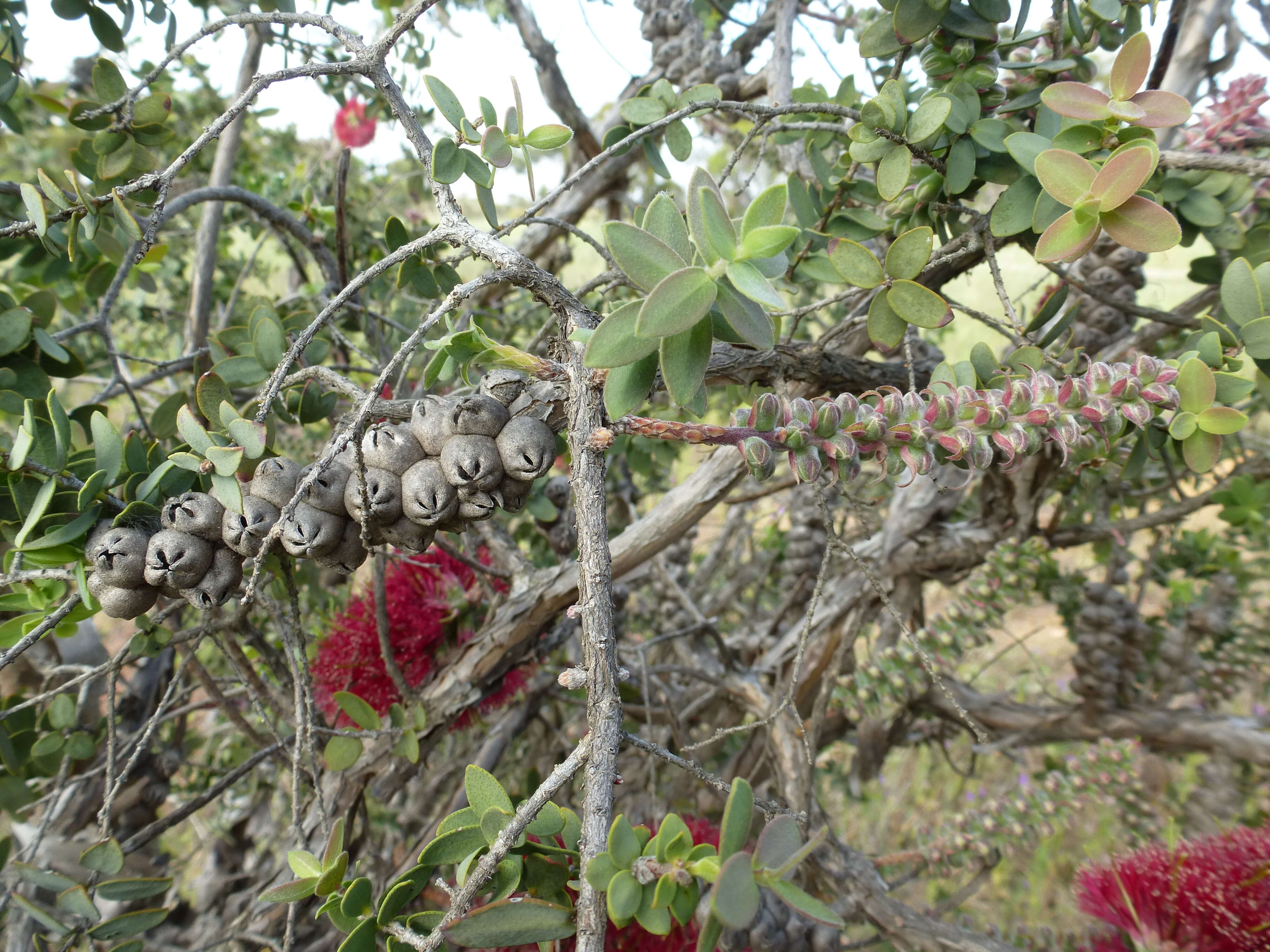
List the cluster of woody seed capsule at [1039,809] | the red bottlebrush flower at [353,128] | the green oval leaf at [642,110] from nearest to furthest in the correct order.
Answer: the green oval leaf at [642,110], the cluster of woody seed capsule at [1039,809], the red bottlebrush flower at [353,128]

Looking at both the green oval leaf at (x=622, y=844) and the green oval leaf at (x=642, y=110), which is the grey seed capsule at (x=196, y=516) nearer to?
the green oval leaf at (x=622, y=844)

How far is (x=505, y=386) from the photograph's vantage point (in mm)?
422

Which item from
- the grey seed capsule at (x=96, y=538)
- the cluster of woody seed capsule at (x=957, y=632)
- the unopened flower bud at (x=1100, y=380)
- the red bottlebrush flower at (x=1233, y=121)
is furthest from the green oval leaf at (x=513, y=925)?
the red bottlebrush flower at (x=1233, y=121)

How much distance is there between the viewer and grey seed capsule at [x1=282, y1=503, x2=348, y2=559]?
385mm

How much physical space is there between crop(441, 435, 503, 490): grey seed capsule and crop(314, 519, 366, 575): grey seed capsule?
7 centimetres

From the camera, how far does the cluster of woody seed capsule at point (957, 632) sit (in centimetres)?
89

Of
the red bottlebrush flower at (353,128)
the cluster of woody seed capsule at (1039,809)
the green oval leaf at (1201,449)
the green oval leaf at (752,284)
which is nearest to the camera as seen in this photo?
the green oval leaf at (752,284)

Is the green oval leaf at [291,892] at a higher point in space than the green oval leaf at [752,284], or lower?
lower

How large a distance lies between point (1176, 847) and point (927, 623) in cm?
37

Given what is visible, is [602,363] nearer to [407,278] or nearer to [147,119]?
[407,278]

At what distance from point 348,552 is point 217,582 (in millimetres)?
71

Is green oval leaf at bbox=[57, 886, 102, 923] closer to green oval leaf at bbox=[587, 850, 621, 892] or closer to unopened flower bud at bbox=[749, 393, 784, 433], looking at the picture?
green oval leaf at bbox=[587, 850, 621, 892]

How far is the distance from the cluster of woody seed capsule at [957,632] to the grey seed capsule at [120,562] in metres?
0.78

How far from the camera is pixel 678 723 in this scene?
102 centimetres
